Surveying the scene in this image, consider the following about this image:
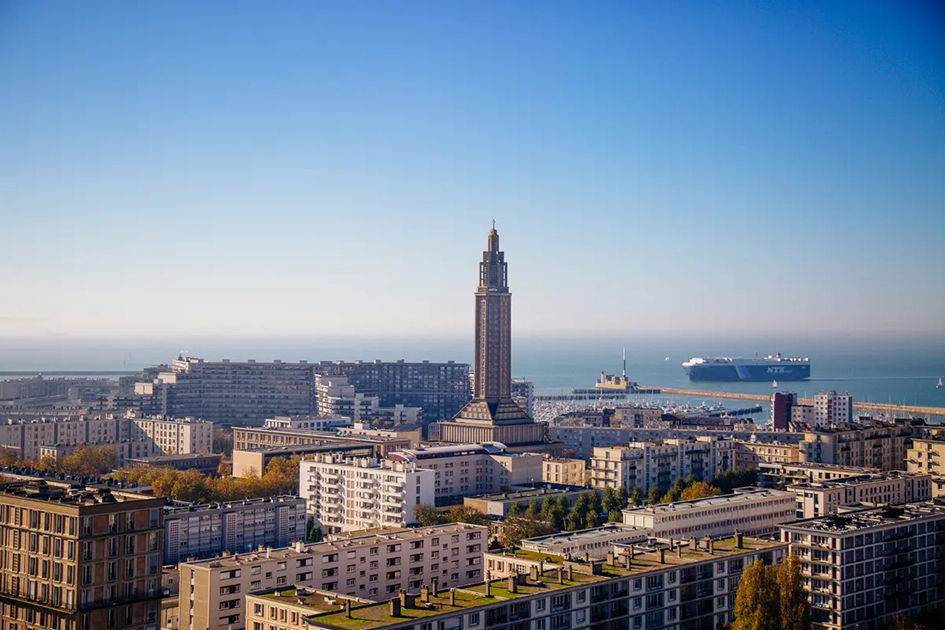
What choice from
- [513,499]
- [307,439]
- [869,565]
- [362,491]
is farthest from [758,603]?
[307,439]

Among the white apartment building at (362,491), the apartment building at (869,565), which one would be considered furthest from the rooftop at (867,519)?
the white apartment building at (362,491)

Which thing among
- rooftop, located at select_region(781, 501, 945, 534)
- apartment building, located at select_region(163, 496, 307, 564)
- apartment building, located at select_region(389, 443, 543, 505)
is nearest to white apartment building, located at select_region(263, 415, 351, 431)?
apartment building, located at select_region(389, 443, 543, 505)

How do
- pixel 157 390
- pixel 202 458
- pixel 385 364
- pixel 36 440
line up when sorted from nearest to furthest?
pixel 202 458
pixel 36 440
pixel 157 390
pixel 385 364

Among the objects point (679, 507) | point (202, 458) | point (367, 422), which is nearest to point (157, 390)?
point (367, 422)

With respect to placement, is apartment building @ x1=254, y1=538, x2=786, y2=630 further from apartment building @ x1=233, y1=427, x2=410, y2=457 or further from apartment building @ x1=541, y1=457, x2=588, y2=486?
apartment building @ x1=233, y1=427, x2=410, y2=457

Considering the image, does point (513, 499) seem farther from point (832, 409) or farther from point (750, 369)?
point (750, 369)

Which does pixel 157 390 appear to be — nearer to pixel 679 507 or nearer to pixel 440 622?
pixel 679 507
